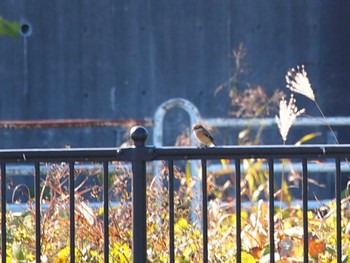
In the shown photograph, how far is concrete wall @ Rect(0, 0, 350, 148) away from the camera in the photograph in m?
12.4

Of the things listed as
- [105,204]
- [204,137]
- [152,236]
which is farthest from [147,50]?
[105,204]

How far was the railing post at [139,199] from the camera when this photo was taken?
4652mm

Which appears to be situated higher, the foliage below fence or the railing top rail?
the railing top rail

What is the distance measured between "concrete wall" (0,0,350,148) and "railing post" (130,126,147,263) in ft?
25.2

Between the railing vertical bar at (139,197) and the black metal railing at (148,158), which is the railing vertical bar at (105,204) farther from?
the railing vertical bar at (139,197)

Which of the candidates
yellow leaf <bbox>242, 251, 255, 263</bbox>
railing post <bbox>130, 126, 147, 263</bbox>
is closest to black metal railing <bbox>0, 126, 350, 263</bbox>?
railing post <bbox>130, 126, 147, 263</bbox>

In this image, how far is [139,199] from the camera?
15.4 ft

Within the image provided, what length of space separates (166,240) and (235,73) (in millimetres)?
6419

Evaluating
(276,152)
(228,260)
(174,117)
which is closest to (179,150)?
(276,152)

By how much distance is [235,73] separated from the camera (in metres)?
12.2

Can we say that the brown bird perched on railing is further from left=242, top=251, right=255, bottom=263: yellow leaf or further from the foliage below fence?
left=242, top=251, right=255, bottom=263: yellow leaf

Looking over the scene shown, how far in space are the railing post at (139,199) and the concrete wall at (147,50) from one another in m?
7.67

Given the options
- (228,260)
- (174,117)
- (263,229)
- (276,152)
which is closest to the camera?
(276,152)

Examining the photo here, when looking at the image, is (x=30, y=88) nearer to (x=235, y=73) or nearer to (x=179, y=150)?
(x=235, y=73)
